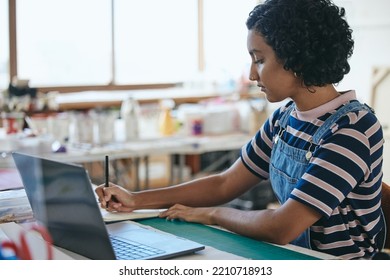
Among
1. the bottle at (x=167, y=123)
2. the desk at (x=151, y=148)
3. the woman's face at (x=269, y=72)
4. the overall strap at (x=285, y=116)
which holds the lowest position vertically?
the desk at (x=151, y=148)

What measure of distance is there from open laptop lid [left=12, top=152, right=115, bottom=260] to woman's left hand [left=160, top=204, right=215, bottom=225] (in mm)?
357

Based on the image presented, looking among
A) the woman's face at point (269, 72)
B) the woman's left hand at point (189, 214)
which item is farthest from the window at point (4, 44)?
the woman's face at point (269, 72)

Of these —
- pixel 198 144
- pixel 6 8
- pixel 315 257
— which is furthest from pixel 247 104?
pixel 315 257

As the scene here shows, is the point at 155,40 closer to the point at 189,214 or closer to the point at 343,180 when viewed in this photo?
the point at 189,214

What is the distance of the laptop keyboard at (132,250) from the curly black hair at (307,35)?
20.9 inches

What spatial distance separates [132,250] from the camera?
1360 mm

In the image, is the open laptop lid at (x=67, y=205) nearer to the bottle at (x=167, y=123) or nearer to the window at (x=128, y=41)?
the bottle at (x=167, y=123)

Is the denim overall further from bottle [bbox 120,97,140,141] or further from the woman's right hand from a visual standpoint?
bottle [bbox 120,97,140,141]

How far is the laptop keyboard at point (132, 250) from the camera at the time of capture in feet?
4.33

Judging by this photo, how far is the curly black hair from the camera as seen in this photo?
1.52m

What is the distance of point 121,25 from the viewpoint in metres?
4.86

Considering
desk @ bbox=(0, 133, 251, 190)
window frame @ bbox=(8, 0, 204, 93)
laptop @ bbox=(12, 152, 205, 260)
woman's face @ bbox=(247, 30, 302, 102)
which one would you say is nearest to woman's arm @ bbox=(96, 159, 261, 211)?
laptop @ bbox=(12, 152, 205, 260)
